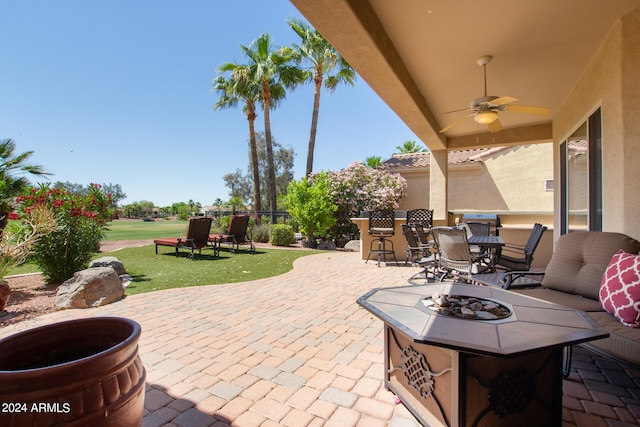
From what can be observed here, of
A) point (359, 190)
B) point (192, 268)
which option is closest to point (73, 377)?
point (192, 268)

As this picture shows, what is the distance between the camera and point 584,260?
9.44ft

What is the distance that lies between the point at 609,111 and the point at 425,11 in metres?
2.51

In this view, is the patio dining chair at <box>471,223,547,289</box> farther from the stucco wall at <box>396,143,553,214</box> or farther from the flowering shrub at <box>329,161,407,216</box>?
the stucco wall at <box>396,143,553,214</box>

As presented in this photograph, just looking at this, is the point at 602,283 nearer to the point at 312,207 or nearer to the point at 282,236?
the point at 312,207

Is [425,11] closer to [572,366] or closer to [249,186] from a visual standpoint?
[572,366]

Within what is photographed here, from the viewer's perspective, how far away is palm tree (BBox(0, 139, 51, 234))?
233 inches

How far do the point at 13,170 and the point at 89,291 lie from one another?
15.3 ft

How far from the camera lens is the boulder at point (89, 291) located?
12.6ft

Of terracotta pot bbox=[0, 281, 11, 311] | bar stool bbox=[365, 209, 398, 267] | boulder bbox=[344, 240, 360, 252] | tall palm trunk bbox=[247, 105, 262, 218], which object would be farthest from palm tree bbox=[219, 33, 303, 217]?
terracotta pot bbox=[0, 281, 11, 311]

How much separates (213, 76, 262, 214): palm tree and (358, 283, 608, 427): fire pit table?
43.1 feet

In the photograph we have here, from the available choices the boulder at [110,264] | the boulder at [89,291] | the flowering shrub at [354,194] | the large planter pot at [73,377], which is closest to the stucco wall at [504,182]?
the flowering shrub at [354,194]

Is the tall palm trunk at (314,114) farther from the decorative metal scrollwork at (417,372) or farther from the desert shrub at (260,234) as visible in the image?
the decorative metal scrollwork at (417,372)

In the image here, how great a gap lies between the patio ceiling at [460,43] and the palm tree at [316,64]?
9115mm

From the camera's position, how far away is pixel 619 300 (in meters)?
2.15
